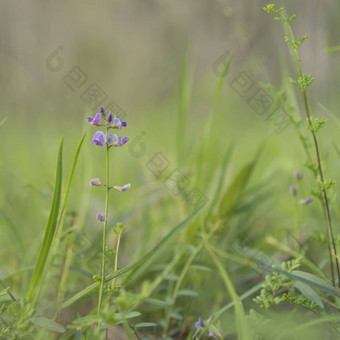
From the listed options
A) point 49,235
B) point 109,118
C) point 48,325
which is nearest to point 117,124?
point 109,118

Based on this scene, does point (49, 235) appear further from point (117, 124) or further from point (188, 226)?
point (188, 226)

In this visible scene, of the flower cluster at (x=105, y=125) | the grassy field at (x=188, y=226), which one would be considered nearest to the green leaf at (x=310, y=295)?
the grassy field at (x=188, y=226)

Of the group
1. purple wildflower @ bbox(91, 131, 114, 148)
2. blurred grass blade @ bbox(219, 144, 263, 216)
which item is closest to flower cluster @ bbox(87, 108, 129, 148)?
purple wildflower @ bbox(91, 131, 114, 148)

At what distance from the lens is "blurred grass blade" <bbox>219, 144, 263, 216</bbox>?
1046mm

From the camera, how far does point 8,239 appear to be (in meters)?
1.13

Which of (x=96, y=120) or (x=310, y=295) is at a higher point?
(x=96, y=120)

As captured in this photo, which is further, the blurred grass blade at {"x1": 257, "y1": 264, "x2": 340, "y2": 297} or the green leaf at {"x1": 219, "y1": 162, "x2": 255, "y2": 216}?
the green leaf at {"x1": 219, "y1": 162, "x2": 255, "y2": 216}

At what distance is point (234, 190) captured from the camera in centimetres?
106

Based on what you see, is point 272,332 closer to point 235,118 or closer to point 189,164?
point 189,164

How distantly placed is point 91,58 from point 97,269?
464 cm

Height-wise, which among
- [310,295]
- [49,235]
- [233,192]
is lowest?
[310,295]

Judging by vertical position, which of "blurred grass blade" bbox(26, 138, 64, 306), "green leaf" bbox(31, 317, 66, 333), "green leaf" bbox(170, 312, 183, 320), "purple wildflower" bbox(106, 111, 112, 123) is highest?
"purple wildflower" bbox(106, 111, 112, 123)

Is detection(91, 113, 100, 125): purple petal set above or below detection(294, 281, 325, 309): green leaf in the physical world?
above

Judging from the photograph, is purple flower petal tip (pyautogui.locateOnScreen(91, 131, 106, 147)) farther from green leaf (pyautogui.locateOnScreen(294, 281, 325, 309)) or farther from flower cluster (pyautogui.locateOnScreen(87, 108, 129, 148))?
green leaf (pyautogui.locateOnScreen(294, 281, 325, 309))
